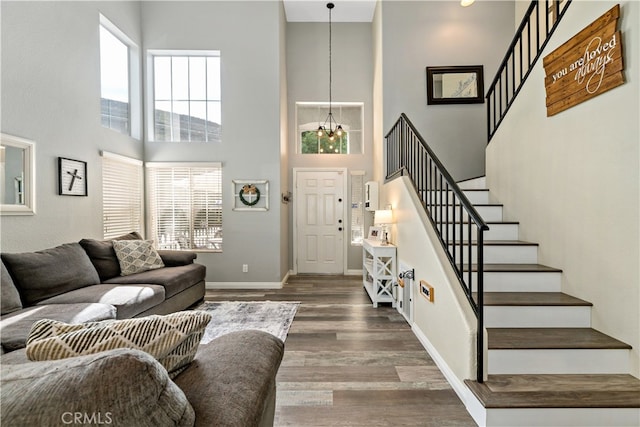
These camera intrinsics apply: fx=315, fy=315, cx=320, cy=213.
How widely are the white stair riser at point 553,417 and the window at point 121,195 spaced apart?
4.60m

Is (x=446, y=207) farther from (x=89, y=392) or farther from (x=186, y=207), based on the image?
(x=186, y=207)

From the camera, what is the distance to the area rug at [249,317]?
3322 millimetres

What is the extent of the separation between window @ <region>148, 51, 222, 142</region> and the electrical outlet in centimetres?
406

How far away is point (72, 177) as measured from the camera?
11.4ft

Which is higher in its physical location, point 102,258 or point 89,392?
point 89,392

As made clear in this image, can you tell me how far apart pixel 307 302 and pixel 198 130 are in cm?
341

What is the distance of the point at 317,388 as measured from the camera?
2.29m

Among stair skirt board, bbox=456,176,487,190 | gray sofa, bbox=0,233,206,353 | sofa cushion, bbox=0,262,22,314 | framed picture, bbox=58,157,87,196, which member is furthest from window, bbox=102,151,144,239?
stair skirt board, bbox=456,176,487,190

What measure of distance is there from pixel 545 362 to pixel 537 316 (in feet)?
1.28

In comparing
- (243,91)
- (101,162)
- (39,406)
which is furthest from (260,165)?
(39,406)

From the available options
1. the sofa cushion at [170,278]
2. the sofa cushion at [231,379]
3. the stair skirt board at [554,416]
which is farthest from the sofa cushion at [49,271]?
the stair skirt board at [554,416]

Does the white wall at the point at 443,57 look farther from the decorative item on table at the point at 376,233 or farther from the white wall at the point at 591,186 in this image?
the white wall at the point at 591,186

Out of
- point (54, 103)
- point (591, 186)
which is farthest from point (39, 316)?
point (591, 186)

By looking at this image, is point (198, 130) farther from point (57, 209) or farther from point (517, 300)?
point (517, 300)
